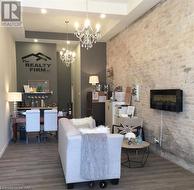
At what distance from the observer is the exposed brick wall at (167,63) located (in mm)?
4207

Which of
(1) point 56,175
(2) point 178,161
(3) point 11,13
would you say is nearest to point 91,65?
(3) point 11,13

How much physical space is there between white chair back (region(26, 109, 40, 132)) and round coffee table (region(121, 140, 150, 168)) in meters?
2.74

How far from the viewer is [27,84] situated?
9.05 meters

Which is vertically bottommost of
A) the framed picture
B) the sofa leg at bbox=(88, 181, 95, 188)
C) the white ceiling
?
the sofa leg at bbox=(88, 181, 95, 188)

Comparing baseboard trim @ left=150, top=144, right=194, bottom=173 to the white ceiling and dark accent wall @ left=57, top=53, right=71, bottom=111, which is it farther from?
dark accent wall @ left=57, top=53, right=71, bottom=111

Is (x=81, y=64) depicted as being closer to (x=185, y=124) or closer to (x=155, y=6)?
(x=155, y=6)

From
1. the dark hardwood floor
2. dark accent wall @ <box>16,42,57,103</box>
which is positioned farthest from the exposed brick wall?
dark accent wall @ <box>16,42,57,103</box>

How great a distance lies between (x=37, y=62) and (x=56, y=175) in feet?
19.7

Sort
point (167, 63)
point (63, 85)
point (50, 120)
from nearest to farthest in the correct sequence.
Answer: point (167, 63), point (50, 120), point (63, 85)

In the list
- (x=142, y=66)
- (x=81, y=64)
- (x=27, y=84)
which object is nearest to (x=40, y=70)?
(x=27, y=84)

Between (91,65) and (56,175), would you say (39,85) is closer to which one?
(91,65)

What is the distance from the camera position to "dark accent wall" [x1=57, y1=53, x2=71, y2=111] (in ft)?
39.5

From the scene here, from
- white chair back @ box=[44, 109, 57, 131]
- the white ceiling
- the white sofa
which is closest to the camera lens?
the white sofa

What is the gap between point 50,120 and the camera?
662cm
